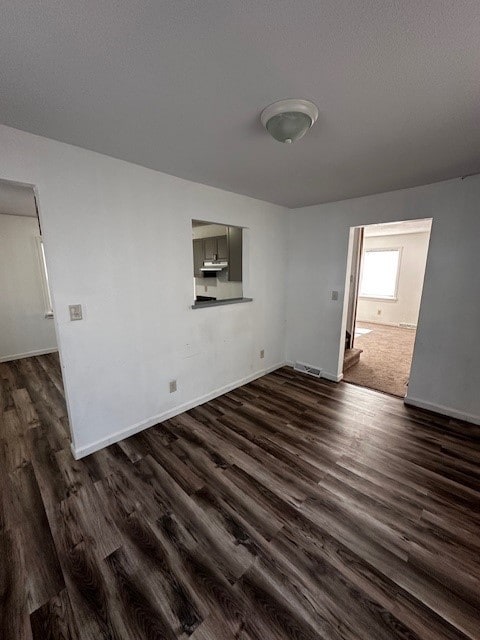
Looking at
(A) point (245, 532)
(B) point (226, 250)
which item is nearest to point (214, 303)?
(B) point (226, 250)

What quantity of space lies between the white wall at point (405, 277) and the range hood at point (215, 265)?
16.3 feet

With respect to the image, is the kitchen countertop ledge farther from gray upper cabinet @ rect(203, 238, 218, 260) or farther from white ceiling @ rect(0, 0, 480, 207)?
white ceiling @ rect(0, 0, 480, 207)

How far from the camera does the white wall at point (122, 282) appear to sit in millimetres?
1882

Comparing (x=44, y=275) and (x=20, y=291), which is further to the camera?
(x=44, y=275)

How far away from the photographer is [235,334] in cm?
334

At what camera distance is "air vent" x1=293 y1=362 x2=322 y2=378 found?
379 centimetres

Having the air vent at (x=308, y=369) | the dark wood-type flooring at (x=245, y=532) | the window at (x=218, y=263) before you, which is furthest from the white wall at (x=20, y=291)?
the air vent at (x=308, y=369)

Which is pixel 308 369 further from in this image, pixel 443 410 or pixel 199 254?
pixel 199 254

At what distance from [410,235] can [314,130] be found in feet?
20.0

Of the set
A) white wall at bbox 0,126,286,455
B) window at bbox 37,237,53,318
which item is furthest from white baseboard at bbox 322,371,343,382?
window at bbox 37,237,53,318

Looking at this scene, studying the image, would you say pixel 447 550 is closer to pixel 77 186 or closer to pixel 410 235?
pixel 77 186

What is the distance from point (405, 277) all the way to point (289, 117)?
651 centimetres

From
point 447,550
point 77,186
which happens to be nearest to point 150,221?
point 77,186

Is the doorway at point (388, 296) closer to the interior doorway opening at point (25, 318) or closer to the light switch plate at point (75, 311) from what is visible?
the light switch plate at point (75, 311)
